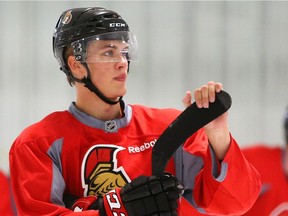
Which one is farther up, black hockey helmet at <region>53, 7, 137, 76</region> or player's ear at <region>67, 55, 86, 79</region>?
black hockey helmet at <region>53, 7, 137, 76</region>

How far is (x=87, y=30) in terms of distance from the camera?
172 centimetres

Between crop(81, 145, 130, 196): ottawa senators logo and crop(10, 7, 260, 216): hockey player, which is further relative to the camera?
crop(81, 145, 130, 196): ottawa senators logo

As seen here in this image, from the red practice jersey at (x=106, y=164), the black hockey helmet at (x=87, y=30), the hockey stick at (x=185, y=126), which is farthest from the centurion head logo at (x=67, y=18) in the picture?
the hockey stick at (x=185, y=126)

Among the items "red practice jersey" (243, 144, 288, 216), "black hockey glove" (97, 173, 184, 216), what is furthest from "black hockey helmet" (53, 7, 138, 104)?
"red practice jersey" (243, 144, 288, 216)

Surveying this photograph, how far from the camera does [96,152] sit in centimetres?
166

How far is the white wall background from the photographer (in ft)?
8.15

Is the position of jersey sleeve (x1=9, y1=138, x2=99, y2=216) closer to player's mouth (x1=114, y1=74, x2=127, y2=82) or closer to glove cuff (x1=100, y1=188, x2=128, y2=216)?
glove cuff (x1=100, y1=188, x2=128, y2=216)

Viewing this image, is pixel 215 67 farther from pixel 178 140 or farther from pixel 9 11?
pixel 178 140

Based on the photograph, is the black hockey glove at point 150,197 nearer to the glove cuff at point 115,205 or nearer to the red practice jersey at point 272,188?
the glove cuff at point 115,205

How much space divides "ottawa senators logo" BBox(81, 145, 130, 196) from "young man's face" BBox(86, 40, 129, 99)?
0.55 ft

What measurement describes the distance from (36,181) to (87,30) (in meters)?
0.42

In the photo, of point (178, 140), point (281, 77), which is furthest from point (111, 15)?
point (281, 77)

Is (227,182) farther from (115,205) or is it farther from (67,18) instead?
(67,18)

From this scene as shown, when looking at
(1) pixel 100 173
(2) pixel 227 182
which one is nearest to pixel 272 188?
(2) pixel 227 182
